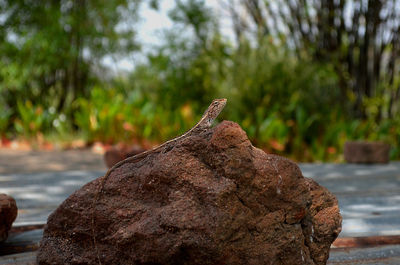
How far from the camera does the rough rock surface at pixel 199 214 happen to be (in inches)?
43.8

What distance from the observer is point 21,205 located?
2.26m

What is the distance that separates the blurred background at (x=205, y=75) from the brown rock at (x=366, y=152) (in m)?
0.98

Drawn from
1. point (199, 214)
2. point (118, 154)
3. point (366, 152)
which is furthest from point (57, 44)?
point (199, 214)

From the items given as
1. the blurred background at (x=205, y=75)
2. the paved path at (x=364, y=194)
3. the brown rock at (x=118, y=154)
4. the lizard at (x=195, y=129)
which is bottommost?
the paved path at (x=364, y=194)

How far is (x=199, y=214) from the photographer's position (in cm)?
111

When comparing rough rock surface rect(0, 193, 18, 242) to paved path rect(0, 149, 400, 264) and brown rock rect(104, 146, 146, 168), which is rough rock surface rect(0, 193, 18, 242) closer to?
paved path rect(0, 149, 400, 264)

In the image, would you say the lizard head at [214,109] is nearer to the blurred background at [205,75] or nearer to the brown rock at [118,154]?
the brown rock at [118,154]

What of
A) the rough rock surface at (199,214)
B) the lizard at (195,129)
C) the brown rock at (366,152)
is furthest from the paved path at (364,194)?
the lizard at (195,129)

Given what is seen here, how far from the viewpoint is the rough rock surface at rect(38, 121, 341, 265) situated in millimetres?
1112

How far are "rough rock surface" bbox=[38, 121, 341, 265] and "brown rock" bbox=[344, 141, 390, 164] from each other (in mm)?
2737

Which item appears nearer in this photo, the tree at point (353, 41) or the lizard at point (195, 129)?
the lizard at point (195, 129)

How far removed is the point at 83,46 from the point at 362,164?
18.1 ft

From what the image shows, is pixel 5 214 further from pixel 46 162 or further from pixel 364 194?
pixel 46 162

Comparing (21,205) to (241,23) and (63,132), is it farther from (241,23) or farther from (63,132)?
(241,23)
